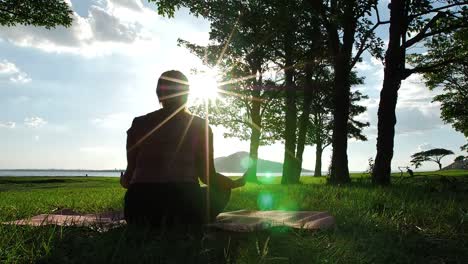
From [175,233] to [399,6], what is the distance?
13.0 metres

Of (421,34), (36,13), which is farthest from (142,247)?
(36,13)

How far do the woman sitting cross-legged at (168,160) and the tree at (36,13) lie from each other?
763 inches

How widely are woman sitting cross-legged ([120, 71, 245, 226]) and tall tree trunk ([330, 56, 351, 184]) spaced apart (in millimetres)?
12264

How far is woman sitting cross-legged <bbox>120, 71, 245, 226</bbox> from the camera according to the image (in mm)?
5570

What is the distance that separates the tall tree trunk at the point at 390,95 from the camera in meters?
14.9

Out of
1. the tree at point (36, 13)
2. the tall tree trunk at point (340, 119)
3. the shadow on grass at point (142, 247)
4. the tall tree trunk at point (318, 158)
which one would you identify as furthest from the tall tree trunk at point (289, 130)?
the tall tree trunk at point (318, 158)

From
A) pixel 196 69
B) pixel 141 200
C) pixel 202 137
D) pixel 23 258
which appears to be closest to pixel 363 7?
pixel 202 137

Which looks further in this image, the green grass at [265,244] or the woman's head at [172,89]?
the woman's head at [172,89]

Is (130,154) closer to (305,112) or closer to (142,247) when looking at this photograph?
(142,247)

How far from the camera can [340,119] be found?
17312 millimetres

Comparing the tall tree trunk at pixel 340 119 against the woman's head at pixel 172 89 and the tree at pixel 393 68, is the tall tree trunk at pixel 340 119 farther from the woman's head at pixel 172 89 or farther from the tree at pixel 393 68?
the woman's head at pixel 172 89

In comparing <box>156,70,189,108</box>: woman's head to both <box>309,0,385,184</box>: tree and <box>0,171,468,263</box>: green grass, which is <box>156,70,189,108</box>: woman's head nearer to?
<box>0,171,468,263</box>: green grass

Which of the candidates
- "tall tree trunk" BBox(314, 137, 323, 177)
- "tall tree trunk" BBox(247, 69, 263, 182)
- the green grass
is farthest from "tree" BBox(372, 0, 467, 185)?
"tall tree trunk" BBox(314, 137, 323, 177)

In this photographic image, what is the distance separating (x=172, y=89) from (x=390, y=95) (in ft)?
37.0
